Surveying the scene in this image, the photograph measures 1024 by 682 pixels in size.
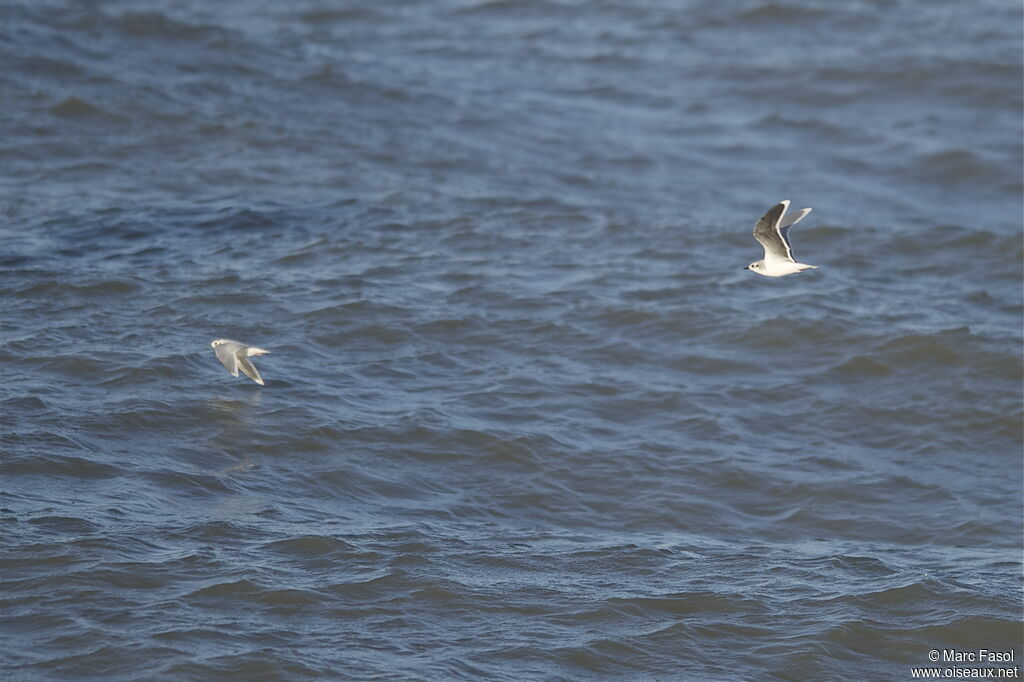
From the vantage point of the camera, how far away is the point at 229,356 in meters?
9.02

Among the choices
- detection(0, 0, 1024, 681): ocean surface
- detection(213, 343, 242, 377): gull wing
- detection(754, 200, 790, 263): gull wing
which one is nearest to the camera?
detection(0, 0, 1024, 681): ocean surface

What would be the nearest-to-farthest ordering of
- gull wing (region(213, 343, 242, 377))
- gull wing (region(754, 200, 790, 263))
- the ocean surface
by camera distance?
the ocean surface
gull wing (region(754, 200, 790, 263))
gull wing (region(213, 343, 242, 377))

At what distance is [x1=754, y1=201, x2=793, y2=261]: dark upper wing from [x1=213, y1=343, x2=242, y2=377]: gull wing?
3.57m

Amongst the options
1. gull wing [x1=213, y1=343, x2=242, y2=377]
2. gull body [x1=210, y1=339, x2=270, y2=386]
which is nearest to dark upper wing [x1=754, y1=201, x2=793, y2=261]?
gull body [x1=210, y1=339, x2=270, y2=386]

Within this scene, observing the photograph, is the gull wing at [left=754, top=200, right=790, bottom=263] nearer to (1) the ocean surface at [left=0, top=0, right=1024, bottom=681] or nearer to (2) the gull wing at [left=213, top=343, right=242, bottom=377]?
(1) the ocean surface at [left=0, top=0, right=1024, bottom=681]

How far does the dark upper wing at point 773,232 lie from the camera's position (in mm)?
7508

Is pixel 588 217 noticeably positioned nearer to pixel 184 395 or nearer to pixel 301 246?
pixel 301 246

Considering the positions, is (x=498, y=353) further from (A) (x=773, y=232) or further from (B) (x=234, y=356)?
(A) (x=773, y=232)

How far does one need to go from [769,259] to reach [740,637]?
2.64 metres

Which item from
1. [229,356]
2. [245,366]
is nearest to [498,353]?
[245,366]

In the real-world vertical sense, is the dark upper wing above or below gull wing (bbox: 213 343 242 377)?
above

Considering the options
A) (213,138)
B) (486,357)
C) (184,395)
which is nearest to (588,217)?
(486,357)

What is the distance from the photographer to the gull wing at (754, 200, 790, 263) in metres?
7.50

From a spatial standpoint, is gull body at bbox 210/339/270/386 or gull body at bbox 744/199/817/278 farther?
gull body at bbox 210/339/270/386
